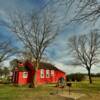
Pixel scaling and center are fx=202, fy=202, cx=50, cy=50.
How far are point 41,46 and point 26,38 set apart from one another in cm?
296

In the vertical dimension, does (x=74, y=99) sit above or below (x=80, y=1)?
below

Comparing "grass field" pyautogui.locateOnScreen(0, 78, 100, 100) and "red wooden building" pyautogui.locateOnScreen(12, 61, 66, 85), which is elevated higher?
"red wooden building" pyautogui.locateOnScreen(12, 61, 66, 85)

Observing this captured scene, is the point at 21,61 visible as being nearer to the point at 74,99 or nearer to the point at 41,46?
the point at 41,46

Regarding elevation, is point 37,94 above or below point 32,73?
below

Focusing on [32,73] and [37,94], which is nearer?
A: [37,94]

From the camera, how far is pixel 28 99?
18531 mm

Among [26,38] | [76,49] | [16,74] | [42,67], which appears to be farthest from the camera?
[76,49]

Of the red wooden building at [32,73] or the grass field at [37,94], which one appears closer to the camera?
the grass field at [37,94]

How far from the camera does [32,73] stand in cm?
4784

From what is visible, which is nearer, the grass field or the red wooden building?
the grass field

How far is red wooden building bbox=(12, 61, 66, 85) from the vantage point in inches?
1816

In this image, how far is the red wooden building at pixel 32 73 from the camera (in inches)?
1816

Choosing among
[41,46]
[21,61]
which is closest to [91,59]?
[21,61]

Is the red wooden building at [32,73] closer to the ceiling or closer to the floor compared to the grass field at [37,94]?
closer to the ceiling
